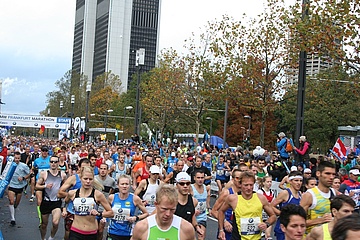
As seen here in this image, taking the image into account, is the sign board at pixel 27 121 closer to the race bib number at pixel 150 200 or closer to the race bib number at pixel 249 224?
the race bib number at pixel 150 200

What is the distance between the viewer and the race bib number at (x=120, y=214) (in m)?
8.26

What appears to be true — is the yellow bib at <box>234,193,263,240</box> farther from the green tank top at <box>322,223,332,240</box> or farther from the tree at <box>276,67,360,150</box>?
the tree at <box>276,67,360,150</box>

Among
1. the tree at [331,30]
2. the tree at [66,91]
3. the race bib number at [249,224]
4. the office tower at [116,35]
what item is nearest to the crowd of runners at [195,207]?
the race bib number at [249,224]

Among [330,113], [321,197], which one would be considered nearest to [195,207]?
[321,197]

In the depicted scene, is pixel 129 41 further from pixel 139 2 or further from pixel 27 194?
pixel 27 194

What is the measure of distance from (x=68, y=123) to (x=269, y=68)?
113 ft

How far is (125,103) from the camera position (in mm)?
90188

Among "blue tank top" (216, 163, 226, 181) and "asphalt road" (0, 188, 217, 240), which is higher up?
"blue tank top" (216, 163, 226, 181)

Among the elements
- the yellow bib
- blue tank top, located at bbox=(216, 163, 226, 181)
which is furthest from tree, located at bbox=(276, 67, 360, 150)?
the yellow bib

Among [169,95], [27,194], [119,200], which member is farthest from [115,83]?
[119,200]

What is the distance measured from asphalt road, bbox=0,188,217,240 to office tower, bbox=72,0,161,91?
132 metres

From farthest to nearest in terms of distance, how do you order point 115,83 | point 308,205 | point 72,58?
1. point 72,58
2. point 115,83
3. point 308,205

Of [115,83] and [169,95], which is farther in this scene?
[115,83]

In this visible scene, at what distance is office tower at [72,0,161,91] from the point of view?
502ft
